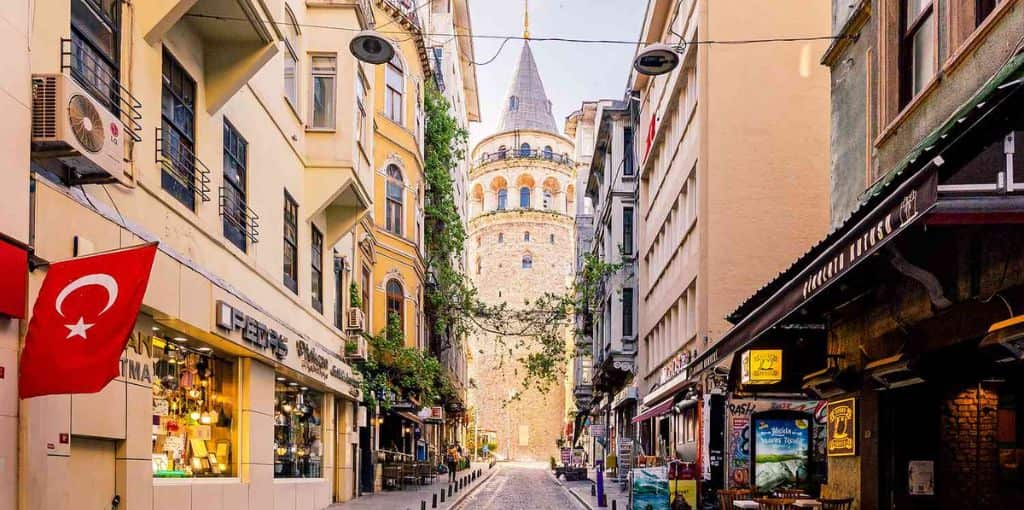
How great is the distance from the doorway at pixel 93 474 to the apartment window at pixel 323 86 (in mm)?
11727

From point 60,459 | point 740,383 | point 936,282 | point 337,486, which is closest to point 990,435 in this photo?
point 936,282

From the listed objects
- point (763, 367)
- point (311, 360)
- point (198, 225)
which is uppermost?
point (198, 225)

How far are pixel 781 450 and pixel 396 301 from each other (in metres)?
19.3

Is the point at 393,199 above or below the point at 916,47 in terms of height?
above

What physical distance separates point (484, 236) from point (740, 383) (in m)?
79.1

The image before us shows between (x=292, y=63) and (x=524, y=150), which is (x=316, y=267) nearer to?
(x=292, y=63)

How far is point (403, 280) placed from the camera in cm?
3606

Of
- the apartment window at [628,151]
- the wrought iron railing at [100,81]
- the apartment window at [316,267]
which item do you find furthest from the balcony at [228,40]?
the apartment window at [628,151]

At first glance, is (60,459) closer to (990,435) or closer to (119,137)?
(119,137)

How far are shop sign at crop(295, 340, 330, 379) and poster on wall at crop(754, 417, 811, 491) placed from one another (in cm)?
847

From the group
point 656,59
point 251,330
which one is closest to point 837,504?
point 656,59

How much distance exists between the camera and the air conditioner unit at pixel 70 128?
9.13 metres

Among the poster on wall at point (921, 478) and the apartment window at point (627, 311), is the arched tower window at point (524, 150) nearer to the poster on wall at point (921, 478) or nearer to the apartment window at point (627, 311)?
the apartment window at point (627, 311)

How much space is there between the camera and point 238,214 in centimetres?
1678
